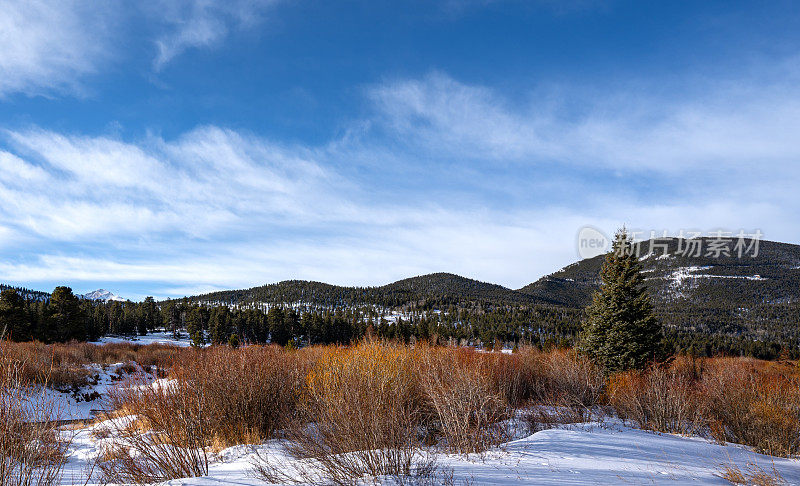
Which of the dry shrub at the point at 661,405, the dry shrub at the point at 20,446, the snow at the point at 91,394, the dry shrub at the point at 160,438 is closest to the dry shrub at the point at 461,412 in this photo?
the dry shrub at the point at 160,438

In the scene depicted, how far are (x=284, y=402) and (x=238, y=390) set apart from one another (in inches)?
44.6

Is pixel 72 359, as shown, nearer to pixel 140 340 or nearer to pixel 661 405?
pixel 661 405

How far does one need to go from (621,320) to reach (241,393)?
1783 centimetres

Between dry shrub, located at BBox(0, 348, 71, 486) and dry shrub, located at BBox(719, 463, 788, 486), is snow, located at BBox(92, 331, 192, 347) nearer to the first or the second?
dry shrub, located at BBox(0, 348, 71, 486)

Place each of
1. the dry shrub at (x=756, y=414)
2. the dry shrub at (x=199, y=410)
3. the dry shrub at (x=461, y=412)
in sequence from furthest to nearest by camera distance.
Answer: the dry shrub at (x=756, y=414), the dry shrub at (x=461, y=412), the dry shrub at (x=199, y=410)

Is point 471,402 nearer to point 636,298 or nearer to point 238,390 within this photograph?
point 238,390

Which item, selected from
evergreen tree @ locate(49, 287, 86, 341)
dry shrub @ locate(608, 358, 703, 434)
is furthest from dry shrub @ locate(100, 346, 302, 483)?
evergreen tree @ locate(49, 287, 86, 341)

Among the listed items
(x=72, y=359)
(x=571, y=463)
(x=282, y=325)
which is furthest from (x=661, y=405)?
(x=282, y=325)

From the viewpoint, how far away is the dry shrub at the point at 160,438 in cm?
573

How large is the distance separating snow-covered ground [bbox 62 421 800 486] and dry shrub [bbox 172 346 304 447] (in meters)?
0.52

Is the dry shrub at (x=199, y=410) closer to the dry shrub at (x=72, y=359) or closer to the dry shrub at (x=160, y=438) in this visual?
the dry shrub at (x=160, y=438)

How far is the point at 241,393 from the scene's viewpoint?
8.04 metres

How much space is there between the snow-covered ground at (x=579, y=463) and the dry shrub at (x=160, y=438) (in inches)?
17.5

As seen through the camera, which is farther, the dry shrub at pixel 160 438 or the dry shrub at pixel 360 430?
the dry shrub at pixel 160 438
